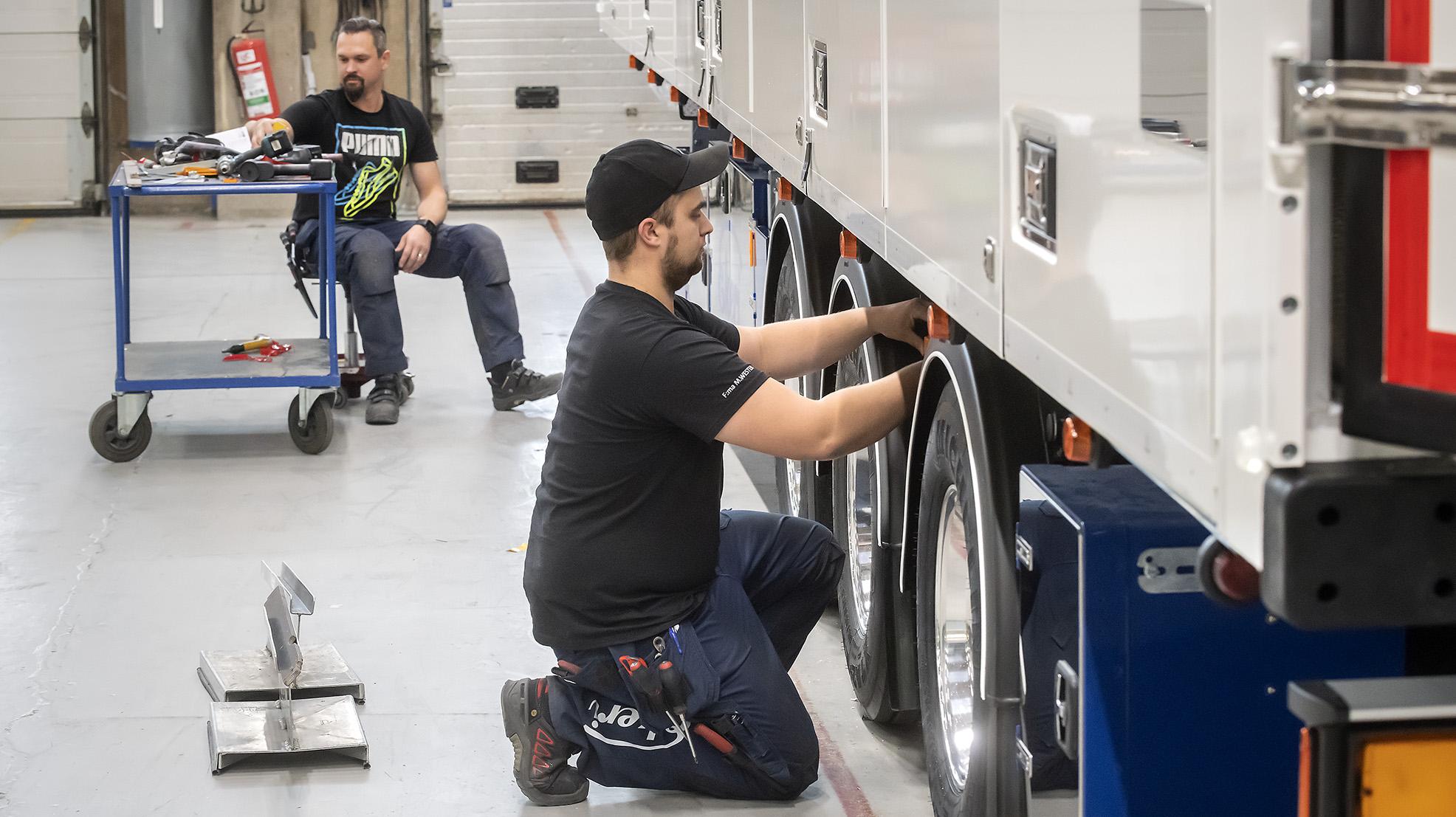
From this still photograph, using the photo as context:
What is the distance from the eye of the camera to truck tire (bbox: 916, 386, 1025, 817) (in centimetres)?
291

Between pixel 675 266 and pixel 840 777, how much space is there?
1342 mm

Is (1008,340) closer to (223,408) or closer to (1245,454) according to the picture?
(1245,454)

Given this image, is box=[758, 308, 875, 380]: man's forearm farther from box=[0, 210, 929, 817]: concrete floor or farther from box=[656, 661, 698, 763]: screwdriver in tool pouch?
box=[0, 210, 929, 817]: concrete floor

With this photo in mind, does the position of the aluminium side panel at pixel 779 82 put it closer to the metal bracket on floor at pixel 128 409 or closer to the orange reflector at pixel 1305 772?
the orange reflector at pixel 1305 772

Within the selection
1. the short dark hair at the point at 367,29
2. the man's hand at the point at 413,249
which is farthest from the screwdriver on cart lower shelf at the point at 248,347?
the short dark hair at the point at 367,29

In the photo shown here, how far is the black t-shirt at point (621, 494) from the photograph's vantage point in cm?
374

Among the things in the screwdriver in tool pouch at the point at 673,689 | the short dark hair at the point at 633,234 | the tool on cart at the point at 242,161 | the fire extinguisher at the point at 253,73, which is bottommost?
the screwdriver in tool pouch at the point at 673,689

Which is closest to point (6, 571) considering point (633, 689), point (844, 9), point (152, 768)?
point (152, 768)

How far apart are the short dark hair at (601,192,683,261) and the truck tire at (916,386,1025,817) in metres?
0.84

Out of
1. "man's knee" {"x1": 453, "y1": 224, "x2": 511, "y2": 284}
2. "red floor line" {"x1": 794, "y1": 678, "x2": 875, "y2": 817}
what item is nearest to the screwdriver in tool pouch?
"red floor line" {"x1": 794, "y1": 678, "x2": 875, "y2": 817}

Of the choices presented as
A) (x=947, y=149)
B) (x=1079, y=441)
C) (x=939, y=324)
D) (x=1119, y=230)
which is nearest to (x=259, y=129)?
(x=939, y=324)

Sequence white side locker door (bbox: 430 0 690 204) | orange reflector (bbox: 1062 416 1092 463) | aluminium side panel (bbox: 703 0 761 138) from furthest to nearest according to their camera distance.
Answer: white side locker door (bbox: 430 0 690 204), aluminium side panel (bbox: 703 0 761 138), orange reflector (bbox: 1062 416 1092 463)

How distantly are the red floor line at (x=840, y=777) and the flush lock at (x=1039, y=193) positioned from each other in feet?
6.37

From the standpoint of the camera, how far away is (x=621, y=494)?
3.84 metres
